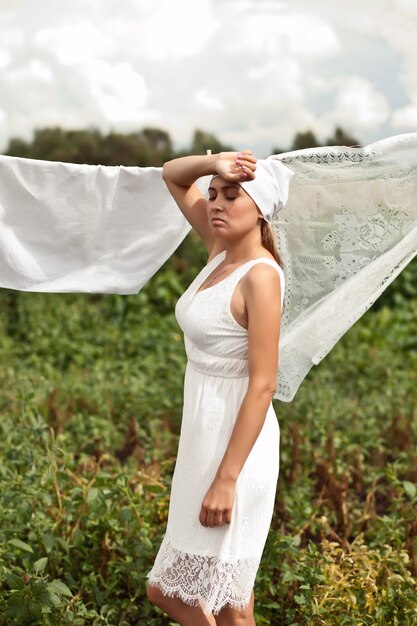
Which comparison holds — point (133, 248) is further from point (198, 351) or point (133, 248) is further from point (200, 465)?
point (200, 465)

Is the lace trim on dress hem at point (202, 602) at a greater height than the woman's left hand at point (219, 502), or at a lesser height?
lesser

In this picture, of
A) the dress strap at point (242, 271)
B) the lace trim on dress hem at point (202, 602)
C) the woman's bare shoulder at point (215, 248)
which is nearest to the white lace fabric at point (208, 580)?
the lace trim on dress hem at point (202, 602)

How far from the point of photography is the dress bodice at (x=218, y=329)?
261cm

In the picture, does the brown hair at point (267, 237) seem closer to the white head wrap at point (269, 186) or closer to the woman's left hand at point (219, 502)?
the white head wrap at point (269, 186)

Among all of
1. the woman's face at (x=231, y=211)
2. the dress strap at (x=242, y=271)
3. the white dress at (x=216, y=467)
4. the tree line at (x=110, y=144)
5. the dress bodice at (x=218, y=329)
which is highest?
the woman's face at (x=231, y=211)

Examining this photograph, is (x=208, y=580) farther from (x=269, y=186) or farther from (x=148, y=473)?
(x=148, y=473)

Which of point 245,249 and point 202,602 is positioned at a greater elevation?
point 245,249

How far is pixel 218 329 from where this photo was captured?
2.62m

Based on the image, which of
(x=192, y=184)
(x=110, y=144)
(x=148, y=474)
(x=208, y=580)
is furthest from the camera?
(x=110, y=144)

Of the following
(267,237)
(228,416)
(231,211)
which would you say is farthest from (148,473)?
(231,211)

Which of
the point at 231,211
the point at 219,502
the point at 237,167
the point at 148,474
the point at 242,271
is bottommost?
the point at 148,474

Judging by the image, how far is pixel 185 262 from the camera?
30.9 ft

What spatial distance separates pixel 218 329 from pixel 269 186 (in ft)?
1.45

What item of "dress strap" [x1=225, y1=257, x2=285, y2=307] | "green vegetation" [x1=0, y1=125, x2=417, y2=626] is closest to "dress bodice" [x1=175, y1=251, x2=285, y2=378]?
"dress strap" [x1=225, y1=257, x2=285, y2=307]
